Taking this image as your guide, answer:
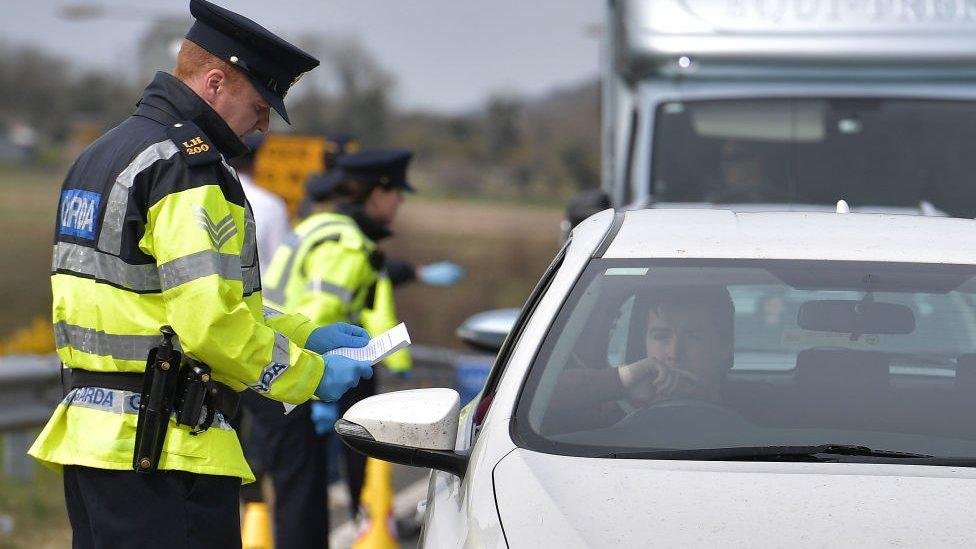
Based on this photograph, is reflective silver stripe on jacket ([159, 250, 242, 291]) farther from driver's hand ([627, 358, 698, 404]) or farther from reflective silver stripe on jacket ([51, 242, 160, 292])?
driver's hand ([627, 358, 698, 404])

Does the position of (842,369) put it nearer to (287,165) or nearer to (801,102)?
(801,102)

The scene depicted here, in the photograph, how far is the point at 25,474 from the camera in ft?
27.6

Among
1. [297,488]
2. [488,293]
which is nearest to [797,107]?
[297,488]

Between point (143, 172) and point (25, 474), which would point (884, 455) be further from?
point (25, 474)

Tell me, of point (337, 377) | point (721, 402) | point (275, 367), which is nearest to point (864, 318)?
point (721, 402)

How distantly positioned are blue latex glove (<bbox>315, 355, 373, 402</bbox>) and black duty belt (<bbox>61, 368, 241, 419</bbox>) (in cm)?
21

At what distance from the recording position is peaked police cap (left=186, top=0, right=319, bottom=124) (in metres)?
3.87

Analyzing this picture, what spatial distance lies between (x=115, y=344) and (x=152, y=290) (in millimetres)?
152

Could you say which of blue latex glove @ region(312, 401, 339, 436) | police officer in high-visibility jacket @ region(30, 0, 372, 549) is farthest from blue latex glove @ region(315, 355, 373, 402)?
blue latex glove @ region(312, 401, 339, 436)

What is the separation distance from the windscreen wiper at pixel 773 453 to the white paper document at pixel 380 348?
694 millimetres

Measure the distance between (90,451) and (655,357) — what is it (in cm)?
138

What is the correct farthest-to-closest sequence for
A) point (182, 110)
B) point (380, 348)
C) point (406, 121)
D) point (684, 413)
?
1. point (406, 121)
2. point (380, 348)
3. point (182, 110)
4. point (684, 413)

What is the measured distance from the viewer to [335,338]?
418 cm

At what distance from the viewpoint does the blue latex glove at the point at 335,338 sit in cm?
417
